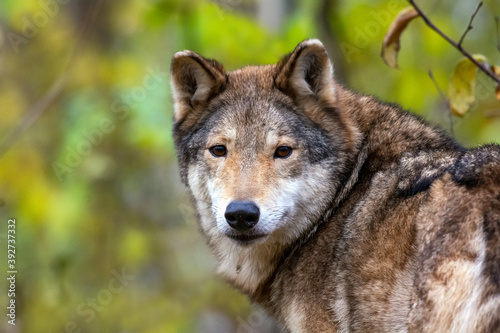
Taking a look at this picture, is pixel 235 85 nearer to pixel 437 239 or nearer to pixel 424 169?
pixel 424 169

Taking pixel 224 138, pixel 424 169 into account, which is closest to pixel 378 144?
pixel 424 169

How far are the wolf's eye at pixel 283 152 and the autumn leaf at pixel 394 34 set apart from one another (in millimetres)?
1281

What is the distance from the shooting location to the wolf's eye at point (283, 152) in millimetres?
4930

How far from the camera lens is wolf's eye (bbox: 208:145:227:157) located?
5.04 metres

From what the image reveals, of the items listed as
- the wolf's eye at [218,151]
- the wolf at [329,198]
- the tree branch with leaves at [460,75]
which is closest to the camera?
the wolf at [329,198]

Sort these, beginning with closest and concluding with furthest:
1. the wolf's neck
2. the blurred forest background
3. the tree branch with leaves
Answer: the wolf's neck → the tree branch with leaves → the blurred forest background

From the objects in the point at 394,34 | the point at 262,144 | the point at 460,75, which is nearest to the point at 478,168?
the point at 262,144

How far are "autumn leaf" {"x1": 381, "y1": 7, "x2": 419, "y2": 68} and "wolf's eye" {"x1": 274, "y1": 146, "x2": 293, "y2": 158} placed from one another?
1.28m

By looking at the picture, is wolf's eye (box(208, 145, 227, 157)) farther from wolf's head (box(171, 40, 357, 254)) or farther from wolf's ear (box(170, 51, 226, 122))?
wolf's ear (box(170, 51, 226, 122))

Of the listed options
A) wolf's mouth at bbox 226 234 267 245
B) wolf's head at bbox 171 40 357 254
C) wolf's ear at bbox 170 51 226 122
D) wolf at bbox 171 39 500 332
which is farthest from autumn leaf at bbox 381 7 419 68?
wolf's mouth at bbox 226 234 267 245

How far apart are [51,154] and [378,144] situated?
741cm

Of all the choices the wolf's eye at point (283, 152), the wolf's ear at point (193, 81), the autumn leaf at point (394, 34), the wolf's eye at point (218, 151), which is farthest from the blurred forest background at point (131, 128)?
the wolf's eye at point (283, 152)

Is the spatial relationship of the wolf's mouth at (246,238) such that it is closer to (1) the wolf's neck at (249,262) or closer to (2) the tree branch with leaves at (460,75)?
(1) the wolf's neck at (249,262)

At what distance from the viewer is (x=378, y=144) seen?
502 centimetres
